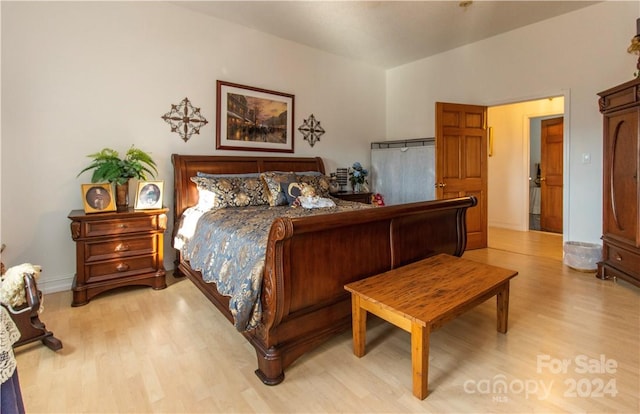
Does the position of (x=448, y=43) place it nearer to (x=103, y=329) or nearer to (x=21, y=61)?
(x=21, y=61)

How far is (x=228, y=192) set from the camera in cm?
330

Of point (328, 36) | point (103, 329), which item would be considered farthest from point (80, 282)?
point (328, 36)

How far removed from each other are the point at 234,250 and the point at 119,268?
1563 millimetres

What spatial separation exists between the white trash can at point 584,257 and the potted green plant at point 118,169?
4.49m

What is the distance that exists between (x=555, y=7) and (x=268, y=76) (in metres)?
3.34

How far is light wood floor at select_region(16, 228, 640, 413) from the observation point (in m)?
1.60

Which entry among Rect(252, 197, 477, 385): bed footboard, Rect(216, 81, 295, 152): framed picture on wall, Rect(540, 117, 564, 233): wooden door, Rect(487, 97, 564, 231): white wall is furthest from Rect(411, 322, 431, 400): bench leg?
Rect(540, 117, 564, 233): wooden door

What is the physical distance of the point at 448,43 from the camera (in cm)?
455

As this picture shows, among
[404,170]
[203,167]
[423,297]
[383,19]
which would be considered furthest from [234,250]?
[404,170]

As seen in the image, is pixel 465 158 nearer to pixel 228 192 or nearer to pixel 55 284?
pixel 228 192

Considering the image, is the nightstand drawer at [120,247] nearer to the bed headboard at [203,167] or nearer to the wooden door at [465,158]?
the bed headboard at [203,167]

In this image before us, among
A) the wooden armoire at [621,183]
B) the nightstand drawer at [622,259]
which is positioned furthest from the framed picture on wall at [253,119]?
the nightstand drawer at [622,259]

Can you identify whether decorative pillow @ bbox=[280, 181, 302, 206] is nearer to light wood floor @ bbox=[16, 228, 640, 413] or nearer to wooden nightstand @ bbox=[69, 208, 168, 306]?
wooden nightstand @ bbox=[69, 208, 168, 306]

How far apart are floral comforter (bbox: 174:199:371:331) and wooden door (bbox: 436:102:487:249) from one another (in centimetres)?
207
